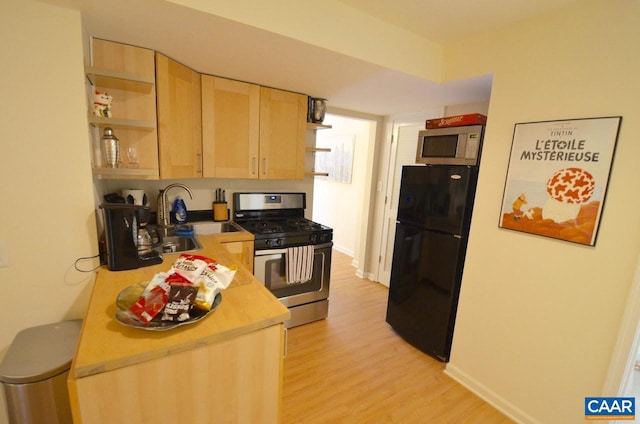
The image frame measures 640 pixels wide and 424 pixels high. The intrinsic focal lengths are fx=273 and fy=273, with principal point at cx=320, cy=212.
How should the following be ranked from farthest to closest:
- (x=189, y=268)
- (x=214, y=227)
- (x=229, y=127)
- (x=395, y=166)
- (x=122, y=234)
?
(x=395, y=166) → (x=214, y=227) → (x=229, y=127) → (x=122, y=234) → (x=189, y=268)

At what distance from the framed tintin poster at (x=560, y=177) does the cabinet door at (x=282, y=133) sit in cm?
175

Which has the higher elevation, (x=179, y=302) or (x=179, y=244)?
(x=179, y=302)

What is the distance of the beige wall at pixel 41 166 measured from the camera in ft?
4.00

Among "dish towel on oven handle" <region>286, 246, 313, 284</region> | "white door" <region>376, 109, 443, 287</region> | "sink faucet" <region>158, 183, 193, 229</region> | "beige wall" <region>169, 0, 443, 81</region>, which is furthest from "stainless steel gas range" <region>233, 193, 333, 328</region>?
"beige wall" <region>169, 0, 443, 81</region>

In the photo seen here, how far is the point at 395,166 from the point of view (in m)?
3.42

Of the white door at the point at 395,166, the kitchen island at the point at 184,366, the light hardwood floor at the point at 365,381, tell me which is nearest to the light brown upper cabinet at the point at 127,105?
the kitchen island at the point at 184,366

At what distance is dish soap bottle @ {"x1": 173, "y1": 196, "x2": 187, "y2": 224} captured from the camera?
95.3 inches

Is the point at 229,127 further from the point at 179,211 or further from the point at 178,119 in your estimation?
the point at 179,211

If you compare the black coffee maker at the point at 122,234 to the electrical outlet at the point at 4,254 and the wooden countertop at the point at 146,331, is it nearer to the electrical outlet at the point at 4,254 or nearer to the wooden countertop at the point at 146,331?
the wooden countertop at the point at 146,331

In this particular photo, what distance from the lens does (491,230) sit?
1.85 metres

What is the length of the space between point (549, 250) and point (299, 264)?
1.77m

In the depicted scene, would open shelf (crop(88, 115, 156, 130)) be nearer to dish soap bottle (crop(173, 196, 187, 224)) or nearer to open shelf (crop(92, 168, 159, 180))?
open shelf (crop(92, 168, 159, 180))

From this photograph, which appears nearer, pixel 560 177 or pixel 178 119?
pixel 560 177

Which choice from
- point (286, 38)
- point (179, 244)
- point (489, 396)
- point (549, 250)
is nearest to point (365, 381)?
point (489, 396)
